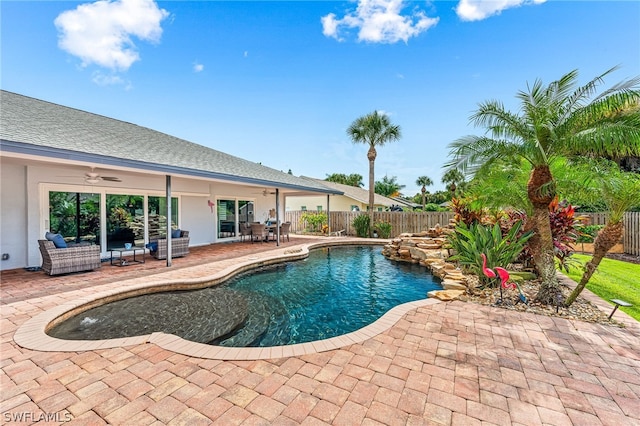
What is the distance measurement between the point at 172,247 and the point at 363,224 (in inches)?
448

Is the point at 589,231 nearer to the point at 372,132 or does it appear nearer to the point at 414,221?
the point at 414,221

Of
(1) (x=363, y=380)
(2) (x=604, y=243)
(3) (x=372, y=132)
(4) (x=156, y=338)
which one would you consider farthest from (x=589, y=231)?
(4) (x=156, y=338)

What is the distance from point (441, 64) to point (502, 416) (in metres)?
14.7

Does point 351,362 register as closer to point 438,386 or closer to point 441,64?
point 438,386

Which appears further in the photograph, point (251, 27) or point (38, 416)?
point (251, 27)

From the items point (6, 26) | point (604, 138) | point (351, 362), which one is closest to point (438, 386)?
point (351, 362)

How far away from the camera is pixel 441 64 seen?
517 inches

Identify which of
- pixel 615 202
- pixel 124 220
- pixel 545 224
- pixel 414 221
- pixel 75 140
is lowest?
pixel 414 221

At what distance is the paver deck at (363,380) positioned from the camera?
232 centimetres

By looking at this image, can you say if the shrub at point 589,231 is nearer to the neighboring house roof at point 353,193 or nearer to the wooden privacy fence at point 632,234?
the wooden privacy fence at point 632,234

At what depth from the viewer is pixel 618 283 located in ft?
21.7

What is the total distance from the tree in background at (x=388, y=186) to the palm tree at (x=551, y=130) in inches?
1731

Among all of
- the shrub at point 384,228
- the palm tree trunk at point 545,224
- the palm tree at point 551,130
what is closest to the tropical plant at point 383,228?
the shrub at point 384,228

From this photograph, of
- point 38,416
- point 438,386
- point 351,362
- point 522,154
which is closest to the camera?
point 38,416
